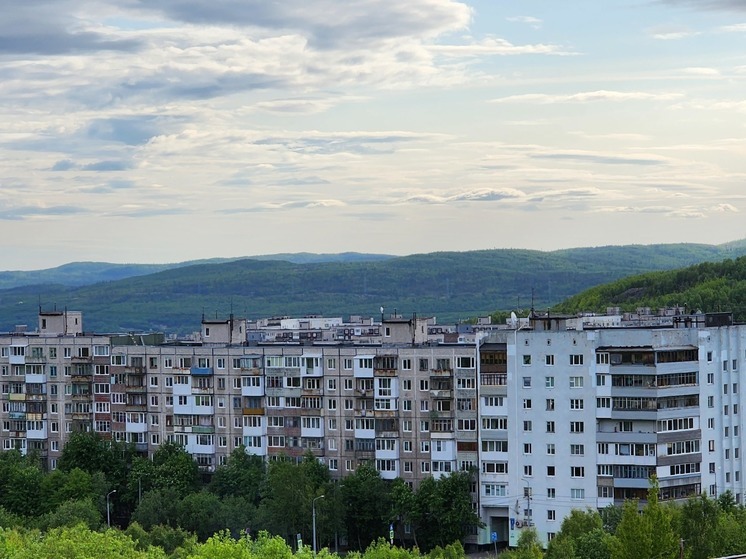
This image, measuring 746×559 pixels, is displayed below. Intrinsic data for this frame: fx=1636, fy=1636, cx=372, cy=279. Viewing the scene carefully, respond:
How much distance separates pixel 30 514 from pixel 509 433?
3942 cm

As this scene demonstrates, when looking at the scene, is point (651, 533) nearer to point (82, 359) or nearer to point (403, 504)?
point (403, 504)

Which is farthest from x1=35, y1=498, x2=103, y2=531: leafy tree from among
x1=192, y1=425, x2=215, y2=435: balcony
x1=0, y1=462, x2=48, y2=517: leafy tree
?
x1=192, y1=425, x2=215, y2=435: balcony

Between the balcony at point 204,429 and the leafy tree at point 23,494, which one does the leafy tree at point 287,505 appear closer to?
the balcony at point 204,429

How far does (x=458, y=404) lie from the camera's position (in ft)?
408

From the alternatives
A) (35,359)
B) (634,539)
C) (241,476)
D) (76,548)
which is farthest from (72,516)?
(634,539)

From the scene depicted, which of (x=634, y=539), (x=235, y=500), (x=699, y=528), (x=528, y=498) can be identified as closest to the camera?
(x=634, y=539)

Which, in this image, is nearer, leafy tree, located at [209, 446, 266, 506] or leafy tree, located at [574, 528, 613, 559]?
leafy tree, located at [574, 528, 613, 559]

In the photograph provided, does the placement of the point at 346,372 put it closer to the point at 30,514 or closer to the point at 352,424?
the point at 352,424

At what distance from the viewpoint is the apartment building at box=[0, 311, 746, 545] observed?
118 m

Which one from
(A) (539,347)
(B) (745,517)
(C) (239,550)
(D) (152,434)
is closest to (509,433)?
(A) (539,347)

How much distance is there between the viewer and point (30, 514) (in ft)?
430

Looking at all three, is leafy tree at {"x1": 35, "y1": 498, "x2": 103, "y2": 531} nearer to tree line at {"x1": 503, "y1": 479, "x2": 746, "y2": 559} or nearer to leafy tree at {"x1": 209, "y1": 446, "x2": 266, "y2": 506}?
leafy tree at {"x1": 209, "y1": 446, "x2": 266, "y2": 506}

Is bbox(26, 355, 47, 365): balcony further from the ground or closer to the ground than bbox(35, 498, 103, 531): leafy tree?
further from the ground

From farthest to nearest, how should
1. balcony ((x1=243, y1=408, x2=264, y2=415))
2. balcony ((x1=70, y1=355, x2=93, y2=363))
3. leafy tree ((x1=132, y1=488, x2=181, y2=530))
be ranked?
balcony ((x1=70, y1=355, x2=93, y2=363))
balcony ((x1=243, y1=408, x2=264, y2=415))
leafy tree ((x1=132, y1=488, x2=181, y2=530))
